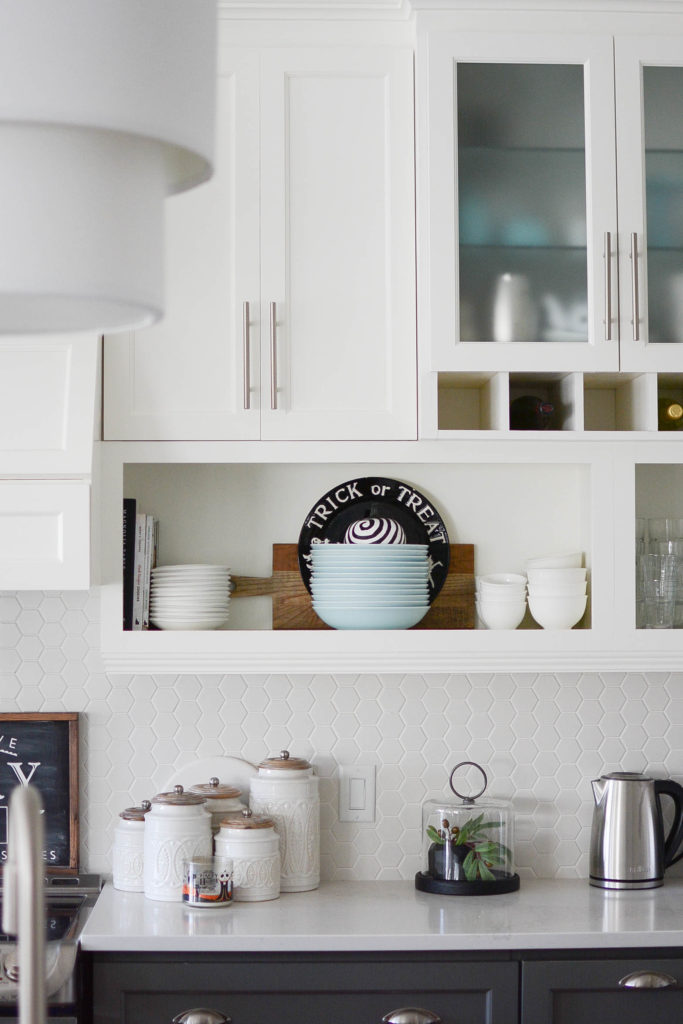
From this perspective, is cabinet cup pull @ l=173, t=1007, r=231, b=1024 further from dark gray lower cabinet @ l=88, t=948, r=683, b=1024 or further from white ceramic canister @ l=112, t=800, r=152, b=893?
white ceramic canister @ l=112, t=800, r=152, b=893

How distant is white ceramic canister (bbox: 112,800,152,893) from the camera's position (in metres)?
2.46

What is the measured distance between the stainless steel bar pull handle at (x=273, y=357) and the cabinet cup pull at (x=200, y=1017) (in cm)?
118

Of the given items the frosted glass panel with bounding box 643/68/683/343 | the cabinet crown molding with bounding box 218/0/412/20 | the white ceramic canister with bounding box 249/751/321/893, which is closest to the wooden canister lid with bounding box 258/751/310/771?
the white ceramic canister with bounding box 249/751/321/893

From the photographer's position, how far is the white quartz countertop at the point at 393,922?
2141mm

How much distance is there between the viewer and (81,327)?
80 cm

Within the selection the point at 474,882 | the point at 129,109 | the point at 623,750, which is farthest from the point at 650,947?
the point at 129,109

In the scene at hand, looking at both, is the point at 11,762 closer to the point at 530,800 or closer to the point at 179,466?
the point at 179,466

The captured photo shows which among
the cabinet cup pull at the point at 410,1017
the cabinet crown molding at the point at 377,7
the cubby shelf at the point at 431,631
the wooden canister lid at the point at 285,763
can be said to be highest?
the cabinet crown molding at the point at 377,7

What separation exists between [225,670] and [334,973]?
0.64 meters

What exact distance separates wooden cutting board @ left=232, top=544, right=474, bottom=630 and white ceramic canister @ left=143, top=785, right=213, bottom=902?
47cm

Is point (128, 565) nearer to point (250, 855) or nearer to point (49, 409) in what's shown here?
point (49, 409)

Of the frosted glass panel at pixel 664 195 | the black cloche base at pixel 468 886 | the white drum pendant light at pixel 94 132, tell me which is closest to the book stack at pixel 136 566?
the black cloche base at pixel 468 886

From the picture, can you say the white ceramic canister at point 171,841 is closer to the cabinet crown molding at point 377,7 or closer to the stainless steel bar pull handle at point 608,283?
the stainless steel bar pull handle at point 608,283

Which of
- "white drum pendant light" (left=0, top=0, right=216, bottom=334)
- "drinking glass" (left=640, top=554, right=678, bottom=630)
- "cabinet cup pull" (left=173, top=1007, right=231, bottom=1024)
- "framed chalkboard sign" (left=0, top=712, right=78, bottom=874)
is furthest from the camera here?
Answer: "framed chalkboard sign" (left=0, top=712, right=78, bottom=874)
